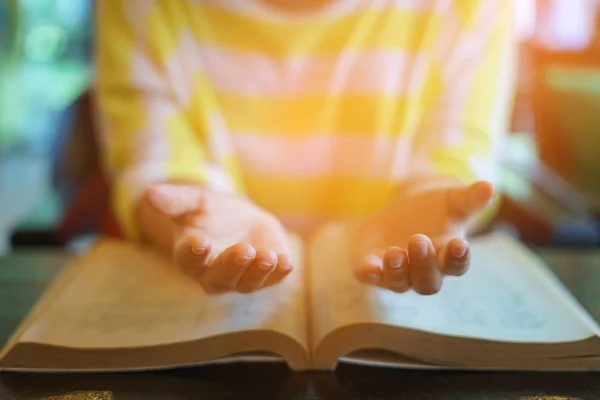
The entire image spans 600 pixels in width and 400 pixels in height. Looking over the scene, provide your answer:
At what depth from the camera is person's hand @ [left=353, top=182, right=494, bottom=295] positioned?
1.48 feet

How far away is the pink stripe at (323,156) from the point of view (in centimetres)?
79

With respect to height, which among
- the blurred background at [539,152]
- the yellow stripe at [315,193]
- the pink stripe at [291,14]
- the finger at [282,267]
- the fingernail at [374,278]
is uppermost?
the pink stripe at [291,14]

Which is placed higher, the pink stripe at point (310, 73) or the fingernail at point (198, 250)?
the fingernail at point (198, 250)

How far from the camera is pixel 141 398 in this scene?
0.47 meters

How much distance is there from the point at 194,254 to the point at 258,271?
0.14 ft

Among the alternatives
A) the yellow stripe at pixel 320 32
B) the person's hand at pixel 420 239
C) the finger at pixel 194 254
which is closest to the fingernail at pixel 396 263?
the person's hand at pixel 420 239

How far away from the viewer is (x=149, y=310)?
0.55 meters

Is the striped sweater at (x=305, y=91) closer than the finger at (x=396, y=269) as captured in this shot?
No

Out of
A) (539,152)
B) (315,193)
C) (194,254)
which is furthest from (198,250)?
(539,152)

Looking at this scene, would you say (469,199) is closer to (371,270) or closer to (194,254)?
(371,270)

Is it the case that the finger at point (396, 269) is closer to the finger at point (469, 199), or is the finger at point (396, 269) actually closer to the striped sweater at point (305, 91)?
the finger at point (469, 199)

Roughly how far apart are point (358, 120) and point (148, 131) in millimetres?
231

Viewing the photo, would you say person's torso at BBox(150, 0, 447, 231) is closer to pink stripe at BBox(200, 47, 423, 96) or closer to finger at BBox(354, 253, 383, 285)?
pink stripe at BBox(200, 47, 423, 96)

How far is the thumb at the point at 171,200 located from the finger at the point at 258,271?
89mm
